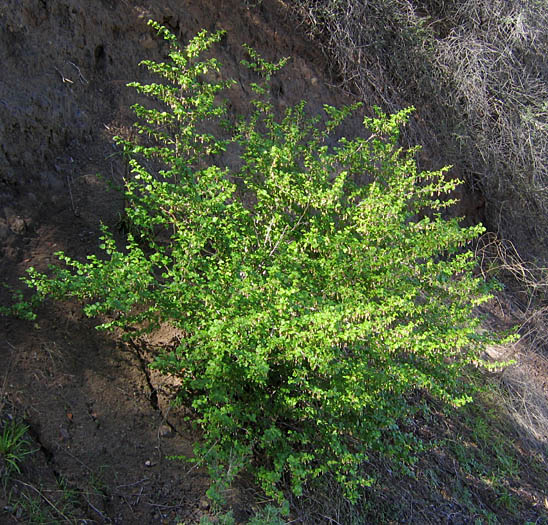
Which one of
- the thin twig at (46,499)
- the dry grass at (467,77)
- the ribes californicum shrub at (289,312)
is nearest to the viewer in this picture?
the thin twig at (46,499)

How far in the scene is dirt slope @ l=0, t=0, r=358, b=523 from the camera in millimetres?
3404

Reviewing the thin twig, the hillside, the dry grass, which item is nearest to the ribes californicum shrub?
the hillside

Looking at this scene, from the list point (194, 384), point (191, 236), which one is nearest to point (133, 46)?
point (191, 236)

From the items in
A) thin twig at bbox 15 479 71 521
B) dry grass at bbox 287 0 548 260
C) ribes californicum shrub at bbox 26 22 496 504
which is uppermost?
dry grass at bbox 287 0 548 260

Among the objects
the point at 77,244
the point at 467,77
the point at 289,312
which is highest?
the point at 467,77

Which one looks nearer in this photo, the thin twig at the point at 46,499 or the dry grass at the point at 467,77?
the thin twig at the point at 46,499

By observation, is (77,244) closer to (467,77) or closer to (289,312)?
(289,312)

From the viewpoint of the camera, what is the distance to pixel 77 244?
459 centimetres

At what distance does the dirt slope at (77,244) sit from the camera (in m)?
3.40

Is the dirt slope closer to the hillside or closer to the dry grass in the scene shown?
the hillside

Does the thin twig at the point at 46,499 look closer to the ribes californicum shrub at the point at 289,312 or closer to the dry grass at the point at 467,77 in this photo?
the ribes californicum shrub at the point at 289,312

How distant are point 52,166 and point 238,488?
3113mm

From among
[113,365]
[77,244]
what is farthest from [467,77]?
[113,365]

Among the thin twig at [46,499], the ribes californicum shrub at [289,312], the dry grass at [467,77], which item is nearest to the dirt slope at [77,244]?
the thin twig at [46,499]
